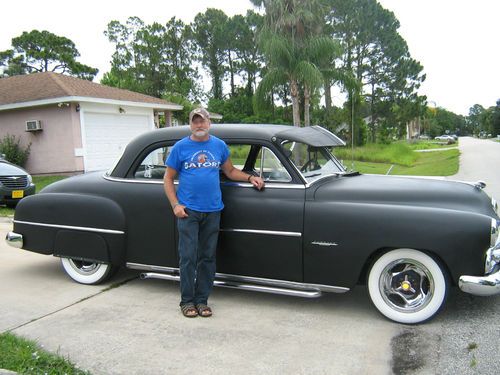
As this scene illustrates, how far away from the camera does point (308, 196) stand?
4023 mm

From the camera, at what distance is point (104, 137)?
54.7 ft

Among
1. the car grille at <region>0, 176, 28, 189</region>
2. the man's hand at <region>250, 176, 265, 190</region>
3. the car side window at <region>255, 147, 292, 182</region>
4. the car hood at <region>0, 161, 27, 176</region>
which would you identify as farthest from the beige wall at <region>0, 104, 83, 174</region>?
the man's hand at <region>250, 176, 265, 190</region>

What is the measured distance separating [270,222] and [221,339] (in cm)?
107

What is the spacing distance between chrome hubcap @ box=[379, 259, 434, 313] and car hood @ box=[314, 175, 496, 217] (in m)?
0.51

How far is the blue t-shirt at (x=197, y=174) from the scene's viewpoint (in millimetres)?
3986

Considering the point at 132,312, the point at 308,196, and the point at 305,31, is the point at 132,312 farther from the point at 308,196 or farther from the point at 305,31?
the point at 305,31

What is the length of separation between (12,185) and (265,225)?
26.2 ft

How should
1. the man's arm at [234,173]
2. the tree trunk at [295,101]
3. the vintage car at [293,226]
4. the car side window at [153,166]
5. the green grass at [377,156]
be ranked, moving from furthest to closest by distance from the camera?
the green grass at [377,156] → the tree trunk at [295,101] → the car side window at [153,166] → the man's arm at [234,173] → the vintage car at [293,226]

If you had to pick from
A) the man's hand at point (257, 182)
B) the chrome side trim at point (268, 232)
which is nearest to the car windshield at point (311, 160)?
the man's hand at point (257, 182)

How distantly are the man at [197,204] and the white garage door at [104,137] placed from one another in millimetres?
12304

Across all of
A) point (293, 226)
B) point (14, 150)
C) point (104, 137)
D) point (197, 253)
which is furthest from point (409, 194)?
point (14, 150)

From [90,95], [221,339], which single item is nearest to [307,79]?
[90,95]

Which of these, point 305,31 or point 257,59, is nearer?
point 305,31

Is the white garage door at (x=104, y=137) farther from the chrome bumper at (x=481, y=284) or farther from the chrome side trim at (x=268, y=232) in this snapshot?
the chrome bumper at (x=481, y=284)
